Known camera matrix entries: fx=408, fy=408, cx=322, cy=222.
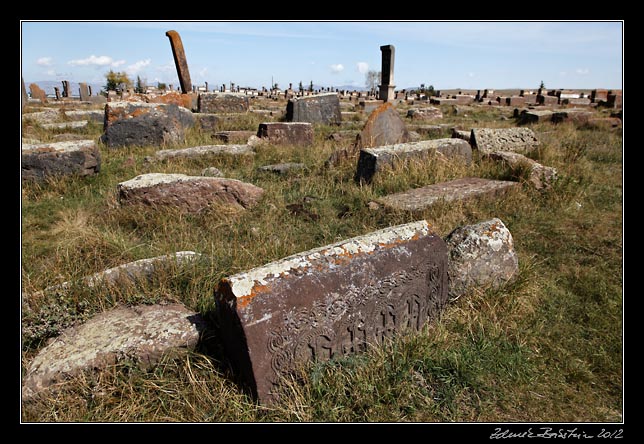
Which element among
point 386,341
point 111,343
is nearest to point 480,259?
point 386,341

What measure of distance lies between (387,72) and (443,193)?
15.5 m

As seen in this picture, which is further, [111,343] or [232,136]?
[232,136]

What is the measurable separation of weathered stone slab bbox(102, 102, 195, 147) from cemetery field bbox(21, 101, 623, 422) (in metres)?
2.55

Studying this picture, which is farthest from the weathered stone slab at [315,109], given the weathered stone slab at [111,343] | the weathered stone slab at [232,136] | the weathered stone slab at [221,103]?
the weathered stone slab at [111,343]

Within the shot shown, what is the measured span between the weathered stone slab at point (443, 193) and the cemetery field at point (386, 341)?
0.37 feet

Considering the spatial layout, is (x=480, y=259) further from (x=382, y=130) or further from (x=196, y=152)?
(x=196, y=152)

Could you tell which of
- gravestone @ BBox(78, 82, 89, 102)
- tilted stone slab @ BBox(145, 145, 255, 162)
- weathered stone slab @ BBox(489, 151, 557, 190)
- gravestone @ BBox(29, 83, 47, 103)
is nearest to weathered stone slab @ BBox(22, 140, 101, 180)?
tilted stone slab @ BBox(145, 145, 255, 162)

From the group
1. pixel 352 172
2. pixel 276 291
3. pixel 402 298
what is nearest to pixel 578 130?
pixel 352 172

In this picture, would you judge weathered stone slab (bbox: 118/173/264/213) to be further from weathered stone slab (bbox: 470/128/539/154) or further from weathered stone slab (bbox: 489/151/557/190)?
weathered stone slab (bbox: 470/128/539/154)

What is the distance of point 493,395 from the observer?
217 centimetres

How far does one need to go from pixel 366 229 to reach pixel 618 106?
21.3 m

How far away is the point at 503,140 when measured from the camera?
7156mm

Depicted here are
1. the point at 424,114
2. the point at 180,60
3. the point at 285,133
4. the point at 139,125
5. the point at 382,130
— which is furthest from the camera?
the point at 424,114

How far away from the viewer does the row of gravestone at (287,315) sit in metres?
2.02
